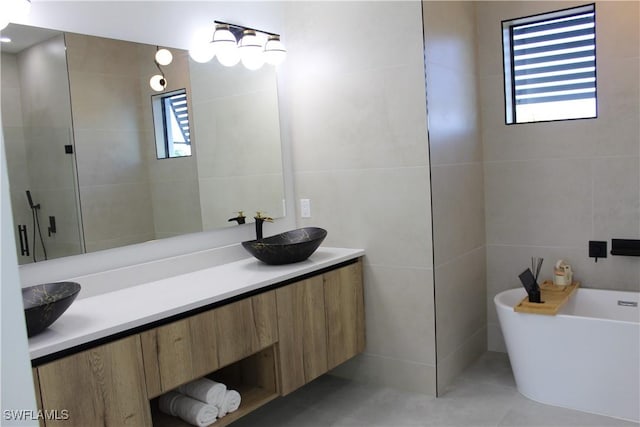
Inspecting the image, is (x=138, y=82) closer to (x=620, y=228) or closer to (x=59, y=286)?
(x=59, y=286)

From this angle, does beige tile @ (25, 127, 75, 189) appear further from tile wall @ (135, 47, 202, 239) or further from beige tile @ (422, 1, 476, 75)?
beige tile @ (422, 1, 476, 75)

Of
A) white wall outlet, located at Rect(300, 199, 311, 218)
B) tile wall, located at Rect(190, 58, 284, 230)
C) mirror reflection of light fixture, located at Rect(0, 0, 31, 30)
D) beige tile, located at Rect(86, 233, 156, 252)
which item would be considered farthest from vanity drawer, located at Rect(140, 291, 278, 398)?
mirror reflection of light fixture, located at Rect(0, 0, 31, 30)

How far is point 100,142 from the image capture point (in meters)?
2.41

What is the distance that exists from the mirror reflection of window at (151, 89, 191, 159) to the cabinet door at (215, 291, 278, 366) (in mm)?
928

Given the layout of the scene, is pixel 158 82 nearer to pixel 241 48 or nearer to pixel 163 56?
pixel 163 56

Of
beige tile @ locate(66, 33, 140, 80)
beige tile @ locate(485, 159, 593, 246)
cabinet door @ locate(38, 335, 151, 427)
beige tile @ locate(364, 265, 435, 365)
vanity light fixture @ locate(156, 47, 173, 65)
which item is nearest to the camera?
cabinet door @ locate(38, 335, 151, 427)

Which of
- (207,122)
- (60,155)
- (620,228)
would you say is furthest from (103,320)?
(620,228)

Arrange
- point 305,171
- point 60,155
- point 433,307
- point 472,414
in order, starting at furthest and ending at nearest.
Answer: point 305,171 → point 433,307 → point 472,414 → point 60,155

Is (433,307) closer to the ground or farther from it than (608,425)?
farther from it

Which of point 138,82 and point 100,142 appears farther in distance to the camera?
point 138,82

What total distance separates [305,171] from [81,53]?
4.85 ft

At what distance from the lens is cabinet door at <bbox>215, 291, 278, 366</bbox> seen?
87.1 inches

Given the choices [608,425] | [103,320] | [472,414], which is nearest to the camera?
[103,320]

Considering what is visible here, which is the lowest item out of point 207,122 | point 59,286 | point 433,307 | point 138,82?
point 433,307
